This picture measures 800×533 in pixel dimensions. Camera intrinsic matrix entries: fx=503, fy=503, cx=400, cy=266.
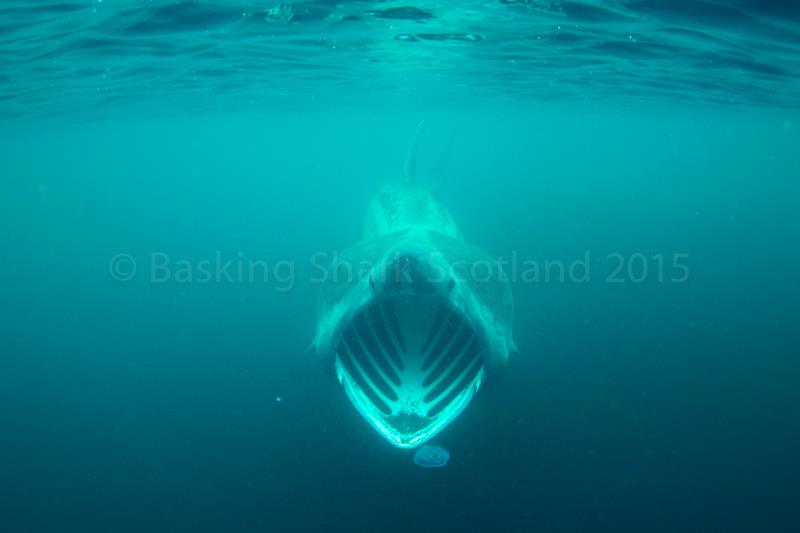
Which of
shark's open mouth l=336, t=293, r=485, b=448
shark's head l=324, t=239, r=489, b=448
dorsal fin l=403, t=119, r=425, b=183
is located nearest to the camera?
shark's head l=324, t=239, r=489, b=448

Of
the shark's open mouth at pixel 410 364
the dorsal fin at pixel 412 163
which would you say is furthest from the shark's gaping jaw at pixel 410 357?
the dorsal fin at pixel 412 163

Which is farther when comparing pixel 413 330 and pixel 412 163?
pixel 412 163

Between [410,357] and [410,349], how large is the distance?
0.40 ft

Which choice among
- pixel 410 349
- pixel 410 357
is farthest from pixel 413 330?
pixel 410 357

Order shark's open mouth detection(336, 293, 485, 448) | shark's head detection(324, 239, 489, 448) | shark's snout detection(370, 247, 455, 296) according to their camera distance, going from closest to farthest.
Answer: shark's snout detection(370, 247, 455, 296) → shark's head detection(324, 239, 489, 448) → shark's open mouth detection(336, 293, 485, 448)

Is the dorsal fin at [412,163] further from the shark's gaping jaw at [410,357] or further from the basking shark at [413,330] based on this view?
the shark's gaping jaw at [410,357]

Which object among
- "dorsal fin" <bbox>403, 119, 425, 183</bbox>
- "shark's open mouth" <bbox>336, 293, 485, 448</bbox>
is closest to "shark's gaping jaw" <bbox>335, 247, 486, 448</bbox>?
"shark's open mouth" <bbox>336, 293, 485, 448</bbox>

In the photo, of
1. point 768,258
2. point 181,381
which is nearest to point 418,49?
point 181,381

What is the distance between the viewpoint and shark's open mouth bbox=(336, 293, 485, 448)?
518cm

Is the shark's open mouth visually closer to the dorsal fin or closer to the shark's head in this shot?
the shark's head

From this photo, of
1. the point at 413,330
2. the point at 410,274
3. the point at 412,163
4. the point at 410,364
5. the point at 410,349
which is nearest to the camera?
the point at 410,274

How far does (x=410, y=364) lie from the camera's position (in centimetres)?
611

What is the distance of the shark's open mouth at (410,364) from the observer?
17.0 ft

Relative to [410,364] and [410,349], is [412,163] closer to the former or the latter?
[410,349]
